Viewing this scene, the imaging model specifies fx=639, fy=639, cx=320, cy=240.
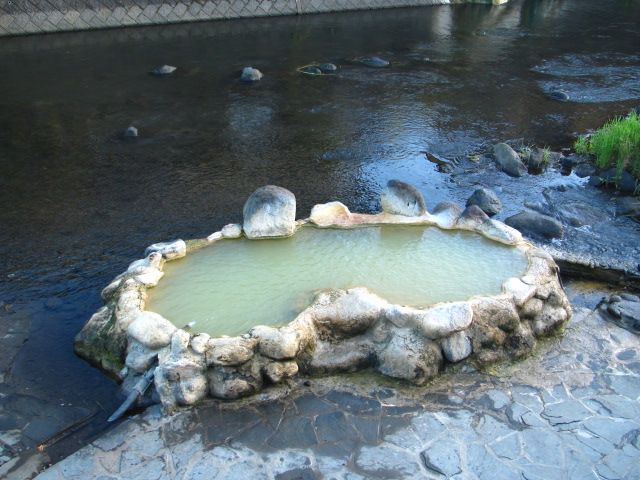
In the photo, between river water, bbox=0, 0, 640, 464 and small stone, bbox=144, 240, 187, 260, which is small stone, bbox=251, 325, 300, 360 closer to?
river water, bbox=0, 0, 640, 464

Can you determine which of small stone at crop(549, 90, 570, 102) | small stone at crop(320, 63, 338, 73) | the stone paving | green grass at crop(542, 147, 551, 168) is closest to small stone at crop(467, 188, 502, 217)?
→ green grass at crop(542, 147, 551, 168)

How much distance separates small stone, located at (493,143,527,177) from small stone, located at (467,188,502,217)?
4.72 feet

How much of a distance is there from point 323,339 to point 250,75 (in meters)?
11.2

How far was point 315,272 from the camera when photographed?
284 inches

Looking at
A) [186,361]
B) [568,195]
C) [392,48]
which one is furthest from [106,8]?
[186,361]

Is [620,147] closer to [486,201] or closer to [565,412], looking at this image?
[486,201]

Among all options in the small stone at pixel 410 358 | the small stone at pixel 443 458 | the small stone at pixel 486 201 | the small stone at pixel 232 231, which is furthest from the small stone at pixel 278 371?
the small stone at pixel 486 201

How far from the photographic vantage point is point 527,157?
11.5 metres

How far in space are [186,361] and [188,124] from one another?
8432 mm

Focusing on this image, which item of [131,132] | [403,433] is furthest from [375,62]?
[403,433]

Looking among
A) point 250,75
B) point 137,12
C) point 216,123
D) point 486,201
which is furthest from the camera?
point 137,12

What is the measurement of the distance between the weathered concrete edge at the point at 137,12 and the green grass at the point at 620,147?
1464 cm

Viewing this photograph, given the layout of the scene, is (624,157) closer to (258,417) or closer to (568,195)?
(568,195)

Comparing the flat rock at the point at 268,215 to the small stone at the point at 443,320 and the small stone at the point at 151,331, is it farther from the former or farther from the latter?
the small stone at the point at 443,320
